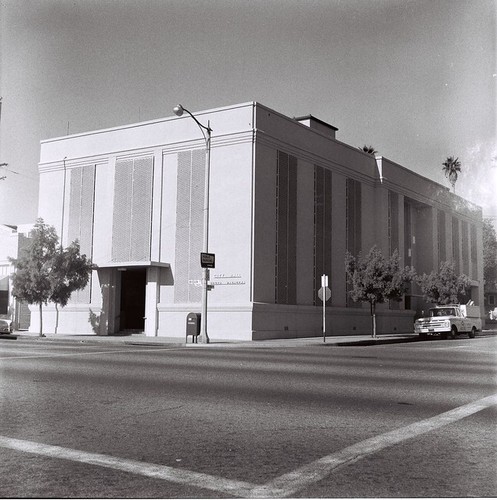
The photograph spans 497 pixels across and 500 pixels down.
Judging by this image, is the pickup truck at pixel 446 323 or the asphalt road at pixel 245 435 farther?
the pickup truck at pixel 446 323

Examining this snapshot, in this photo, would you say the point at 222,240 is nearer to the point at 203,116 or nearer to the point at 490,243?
the point at 203,116

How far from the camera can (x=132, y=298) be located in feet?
116

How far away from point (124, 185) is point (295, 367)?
23640 mm

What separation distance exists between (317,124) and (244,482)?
Result: 36.4 m

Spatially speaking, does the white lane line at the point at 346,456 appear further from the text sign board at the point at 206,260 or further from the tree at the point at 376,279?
the tree at the point at 376,279

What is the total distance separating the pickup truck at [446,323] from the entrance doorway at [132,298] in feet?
50.5

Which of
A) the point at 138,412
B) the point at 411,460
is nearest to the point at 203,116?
the point at 138,412

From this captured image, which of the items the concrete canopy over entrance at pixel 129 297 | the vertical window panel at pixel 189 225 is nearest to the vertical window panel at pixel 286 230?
the vertical window panel at pixel 189 225

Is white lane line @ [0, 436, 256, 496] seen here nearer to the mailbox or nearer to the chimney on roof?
the mailbox

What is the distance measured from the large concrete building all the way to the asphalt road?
19291 millimetres

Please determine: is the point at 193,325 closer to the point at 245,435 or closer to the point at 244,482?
the point at 245,435

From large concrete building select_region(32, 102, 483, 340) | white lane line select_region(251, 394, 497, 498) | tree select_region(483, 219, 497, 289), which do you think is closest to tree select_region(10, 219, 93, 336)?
large concrete building select_region(32, 102, 483, 340)

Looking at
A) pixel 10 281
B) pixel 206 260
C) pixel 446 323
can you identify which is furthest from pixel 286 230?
pixel 10 281

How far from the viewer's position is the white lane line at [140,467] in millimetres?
4418
